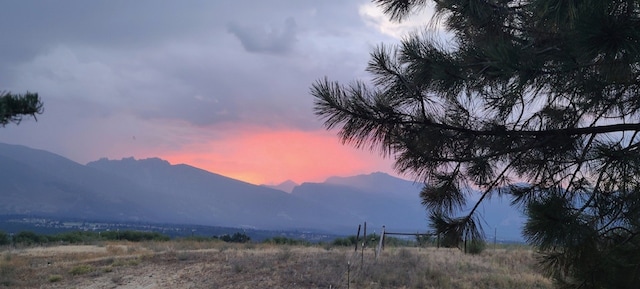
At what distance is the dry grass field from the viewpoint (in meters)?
13.1

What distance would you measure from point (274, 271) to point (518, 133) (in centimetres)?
1058

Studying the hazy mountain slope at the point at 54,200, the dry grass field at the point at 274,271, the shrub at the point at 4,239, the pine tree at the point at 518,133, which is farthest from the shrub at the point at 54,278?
the hazy mountain slope at the point at 54,200

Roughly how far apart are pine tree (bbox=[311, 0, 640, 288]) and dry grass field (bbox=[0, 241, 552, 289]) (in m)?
7.73

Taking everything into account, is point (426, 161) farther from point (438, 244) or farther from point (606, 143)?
point (606, 143)

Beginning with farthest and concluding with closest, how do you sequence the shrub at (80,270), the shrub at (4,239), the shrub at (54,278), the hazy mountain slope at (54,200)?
the hazy mountain slope at (54,200)
the shrub at (4,239)
the shrub at (80,270)
the shrub at (54,278)

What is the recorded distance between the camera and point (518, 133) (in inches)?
181

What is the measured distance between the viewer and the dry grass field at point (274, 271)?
13.1m

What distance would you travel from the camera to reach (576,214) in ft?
13.4

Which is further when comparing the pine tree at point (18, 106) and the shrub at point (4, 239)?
the shrub at point (4, 239)

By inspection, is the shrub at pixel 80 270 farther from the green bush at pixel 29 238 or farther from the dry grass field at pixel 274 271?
the green bush at pixel 29 238

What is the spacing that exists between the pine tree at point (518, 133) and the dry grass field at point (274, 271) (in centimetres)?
773

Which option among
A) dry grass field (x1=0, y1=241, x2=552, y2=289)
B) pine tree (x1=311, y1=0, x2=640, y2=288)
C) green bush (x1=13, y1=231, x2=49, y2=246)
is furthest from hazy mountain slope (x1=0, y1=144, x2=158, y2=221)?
pine tree (x1=311, y1=0, x2=640, y2=288)

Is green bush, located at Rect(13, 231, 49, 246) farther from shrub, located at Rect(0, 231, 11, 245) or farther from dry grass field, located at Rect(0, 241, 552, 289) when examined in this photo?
dry grass field, located at Rect(0, 241, 552, 289)

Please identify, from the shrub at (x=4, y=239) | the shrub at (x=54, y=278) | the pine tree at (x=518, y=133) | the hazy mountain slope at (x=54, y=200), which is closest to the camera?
the pine tree at (x=518, y=133)
